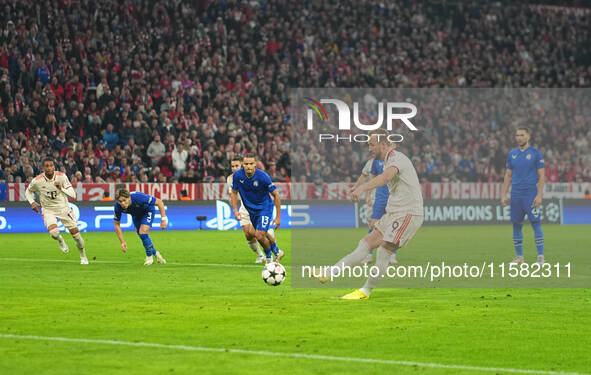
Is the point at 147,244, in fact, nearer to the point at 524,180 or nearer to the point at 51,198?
the point at 51,198

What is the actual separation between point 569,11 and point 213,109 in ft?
84.3

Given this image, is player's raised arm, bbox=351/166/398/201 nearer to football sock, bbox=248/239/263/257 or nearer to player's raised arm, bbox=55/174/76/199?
football sock, bbox=248/239/263/257

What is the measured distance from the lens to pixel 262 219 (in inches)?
632

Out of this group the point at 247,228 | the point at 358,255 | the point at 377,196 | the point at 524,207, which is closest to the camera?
the point at 358,255

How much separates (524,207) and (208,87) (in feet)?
64.6

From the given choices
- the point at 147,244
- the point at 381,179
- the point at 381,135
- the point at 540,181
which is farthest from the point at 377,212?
the point at 381,179

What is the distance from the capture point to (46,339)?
29.4ft

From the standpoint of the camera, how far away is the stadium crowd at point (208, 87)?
98.8ft

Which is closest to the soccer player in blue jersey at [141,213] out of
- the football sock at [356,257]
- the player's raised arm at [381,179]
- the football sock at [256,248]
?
the football sock at [256,248]

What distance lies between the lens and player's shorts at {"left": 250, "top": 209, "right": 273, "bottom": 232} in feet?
52.3

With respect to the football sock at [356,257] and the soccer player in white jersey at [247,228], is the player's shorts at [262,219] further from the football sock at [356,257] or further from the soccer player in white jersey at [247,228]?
the football sock at [356,257]

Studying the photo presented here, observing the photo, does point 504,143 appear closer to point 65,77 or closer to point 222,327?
point 65,77

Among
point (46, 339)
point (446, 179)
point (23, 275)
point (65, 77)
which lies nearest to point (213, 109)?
point (65, 77)

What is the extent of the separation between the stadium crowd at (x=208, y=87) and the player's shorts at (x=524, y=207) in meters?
10.8
